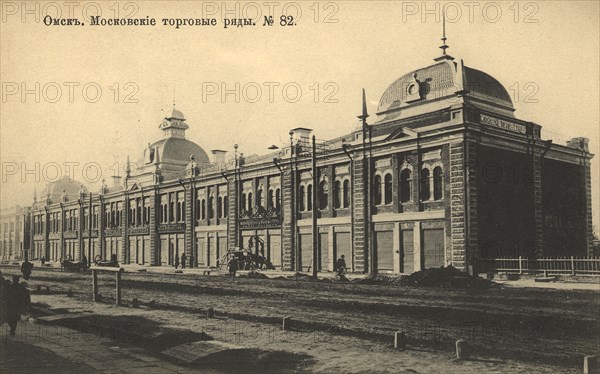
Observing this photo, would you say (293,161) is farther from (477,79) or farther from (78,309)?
(78,309)

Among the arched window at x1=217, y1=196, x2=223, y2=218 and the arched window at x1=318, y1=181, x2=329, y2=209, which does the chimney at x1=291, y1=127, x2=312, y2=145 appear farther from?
the arched window at x1=217, y1=196, x2=223, y2=218

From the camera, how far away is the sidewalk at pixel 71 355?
8.34 m

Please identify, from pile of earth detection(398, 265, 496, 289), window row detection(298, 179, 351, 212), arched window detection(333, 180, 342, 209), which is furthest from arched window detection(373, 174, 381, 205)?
pile of earth detection(398, 265, 496, 289)

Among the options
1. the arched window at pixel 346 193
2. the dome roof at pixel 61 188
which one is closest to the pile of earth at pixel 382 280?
the arched window at pixel 346 193

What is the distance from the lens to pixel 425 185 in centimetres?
2795

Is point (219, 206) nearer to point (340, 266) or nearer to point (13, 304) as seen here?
point (340, 266)

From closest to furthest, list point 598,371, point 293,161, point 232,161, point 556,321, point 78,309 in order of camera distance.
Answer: point 598,371
point 556,321
point 78,309
point 293,161
point 232,161

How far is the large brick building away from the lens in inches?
1043

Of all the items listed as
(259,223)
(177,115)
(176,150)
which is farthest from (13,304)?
(177,115)

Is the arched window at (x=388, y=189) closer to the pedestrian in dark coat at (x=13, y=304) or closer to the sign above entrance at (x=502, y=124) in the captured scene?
the sign above entrance at (x=502, y=124)

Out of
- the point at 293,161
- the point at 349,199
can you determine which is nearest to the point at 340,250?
the point at 349,199

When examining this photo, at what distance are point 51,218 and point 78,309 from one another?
59.2m

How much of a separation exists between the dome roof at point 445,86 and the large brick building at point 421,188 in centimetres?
7

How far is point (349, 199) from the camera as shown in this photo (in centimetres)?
3173
